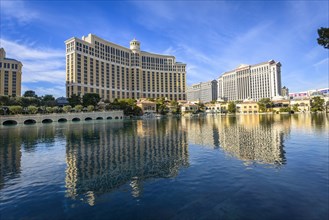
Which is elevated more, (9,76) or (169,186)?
(9,76)

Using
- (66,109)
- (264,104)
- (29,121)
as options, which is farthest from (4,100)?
(264,104)

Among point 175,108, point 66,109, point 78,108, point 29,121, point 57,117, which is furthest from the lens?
point 175,108

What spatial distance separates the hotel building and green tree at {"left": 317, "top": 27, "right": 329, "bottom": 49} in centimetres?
Answer: 20639

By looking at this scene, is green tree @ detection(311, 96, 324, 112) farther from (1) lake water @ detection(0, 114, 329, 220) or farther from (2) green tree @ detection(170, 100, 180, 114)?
(1) lake water @ detection(0, 114, 329, 220)

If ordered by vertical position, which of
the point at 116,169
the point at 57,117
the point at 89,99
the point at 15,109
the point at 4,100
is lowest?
the point at 116,169

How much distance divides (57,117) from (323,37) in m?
114

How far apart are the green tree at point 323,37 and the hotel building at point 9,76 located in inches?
8126

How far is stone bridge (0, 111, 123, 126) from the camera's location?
316ft

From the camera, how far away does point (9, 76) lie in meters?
174

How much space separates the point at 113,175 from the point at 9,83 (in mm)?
200522

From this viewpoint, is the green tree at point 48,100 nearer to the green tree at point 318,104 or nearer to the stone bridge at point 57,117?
the stone bridge at point 57,117

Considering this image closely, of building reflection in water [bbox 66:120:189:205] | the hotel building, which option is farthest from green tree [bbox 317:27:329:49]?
the hotel building

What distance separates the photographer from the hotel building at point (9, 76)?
561ft

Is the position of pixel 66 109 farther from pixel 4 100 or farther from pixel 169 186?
pixel 169 186
